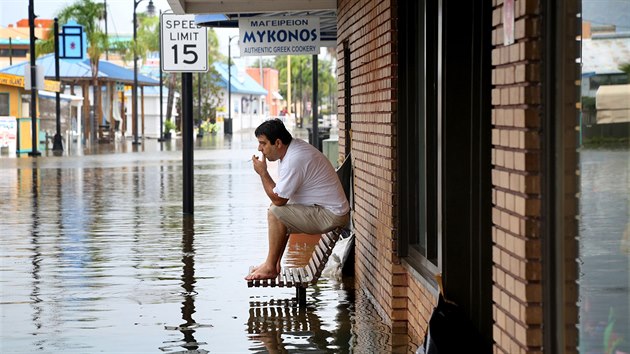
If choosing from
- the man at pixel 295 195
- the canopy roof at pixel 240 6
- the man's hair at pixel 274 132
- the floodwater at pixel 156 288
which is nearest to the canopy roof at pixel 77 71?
the floodwater at pixel 156 288

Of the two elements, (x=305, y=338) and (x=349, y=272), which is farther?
(x=349, y=272)

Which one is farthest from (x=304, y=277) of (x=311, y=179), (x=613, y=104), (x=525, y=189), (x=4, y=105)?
→ (x=4, y=105)

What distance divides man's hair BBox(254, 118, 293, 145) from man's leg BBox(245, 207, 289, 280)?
68cm

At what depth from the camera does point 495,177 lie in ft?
16.6

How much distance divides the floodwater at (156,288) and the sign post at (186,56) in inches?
35.8

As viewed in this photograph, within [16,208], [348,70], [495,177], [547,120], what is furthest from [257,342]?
[16,208]

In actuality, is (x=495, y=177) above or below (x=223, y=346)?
above

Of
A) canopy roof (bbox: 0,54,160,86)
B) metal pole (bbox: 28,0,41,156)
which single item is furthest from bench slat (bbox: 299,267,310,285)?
canopy roof (bbox: 0,54,160,86)

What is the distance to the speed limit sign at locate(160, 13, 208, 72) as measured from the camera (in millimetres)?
17953

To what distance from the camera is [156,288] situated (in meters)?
10.4

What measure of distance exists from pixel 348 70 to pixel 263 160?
3.22m

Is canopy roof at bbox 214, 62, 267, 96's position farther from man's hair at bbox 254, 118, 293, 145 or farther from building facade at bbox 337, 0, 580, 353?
building facade at bbox 337, 0, 580, 353

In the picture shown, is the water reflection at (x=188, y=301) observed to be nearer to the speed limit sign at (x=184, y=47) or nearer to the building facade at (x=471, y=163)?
the building facade at (x=471, y=163)

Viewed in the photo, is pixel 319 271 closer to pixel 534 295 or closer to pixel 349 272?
pixel 349 272
